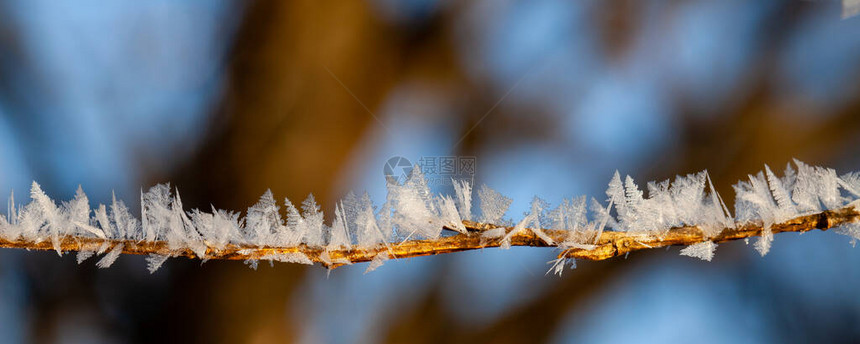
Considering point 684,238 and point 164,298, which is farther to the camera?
point 164,298

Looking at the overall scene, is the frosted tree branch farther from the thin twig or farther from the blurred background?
the blurred background

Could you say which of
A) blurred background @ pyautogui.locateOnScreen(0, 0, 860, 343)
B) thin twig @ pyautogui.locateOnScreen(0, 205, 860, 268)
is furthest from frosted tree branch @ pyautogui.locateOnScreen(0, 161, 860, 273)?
blurred background @ pyautogui.locateOnScreen(0, 0, 860, 343)

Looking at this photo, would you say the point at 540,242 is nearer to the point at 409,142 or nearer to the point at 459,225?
the point at 459,225

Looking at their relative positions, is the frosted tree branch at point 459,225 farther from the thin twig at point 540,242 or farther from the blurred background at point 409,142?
the blurred background at point 409,142

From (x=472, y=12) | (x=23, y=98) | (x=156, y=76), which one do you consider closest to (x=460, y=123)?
(x=472, y=12)

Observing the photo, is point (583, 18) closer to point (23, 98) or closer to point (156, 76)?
point (156, 76)

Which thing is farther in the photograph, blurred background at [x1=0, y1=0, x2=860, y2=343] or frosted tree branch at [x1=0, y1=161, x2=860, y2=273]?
blurred background at [x1=0, y1=0, x2=860, y2=343]

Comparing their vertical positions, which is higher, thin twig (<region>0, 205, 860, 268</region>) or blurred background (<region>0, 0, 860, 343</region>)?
blurred background (<region>0, 0, 860, 343</region>)

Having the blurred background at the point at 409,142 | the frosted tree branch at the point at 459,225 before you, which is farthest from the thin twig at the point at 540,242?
the blurred background at the point at 409,142

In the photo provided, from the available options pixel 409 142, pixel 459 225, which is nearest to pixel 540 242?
pixel 459 225
